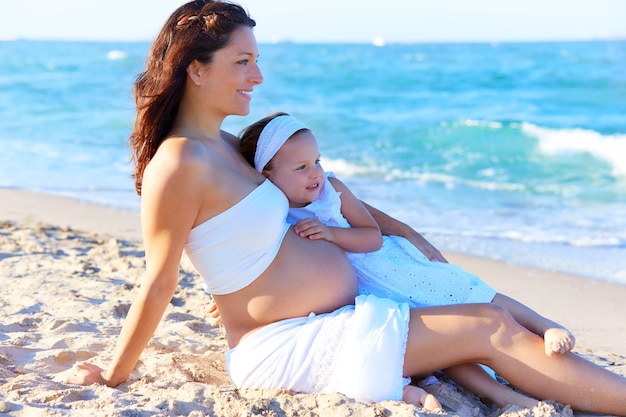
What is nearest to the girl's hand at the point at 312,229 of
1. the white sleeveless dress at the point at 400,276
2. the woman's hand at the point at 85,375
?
the white sleeveless dress at the point at 400,276

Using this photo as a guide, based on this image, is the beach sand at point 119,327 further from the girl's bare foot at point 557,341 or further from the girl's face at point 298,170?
the girl's face at point 298,170

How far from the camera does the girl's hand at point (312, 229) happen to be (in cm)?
304

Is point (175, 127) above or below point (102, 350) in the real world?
above

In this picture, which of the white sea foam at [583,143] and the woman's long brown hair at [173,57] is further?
the white sea foam at [583,143]

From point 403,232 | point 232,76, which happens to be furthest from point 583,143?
point 232,76

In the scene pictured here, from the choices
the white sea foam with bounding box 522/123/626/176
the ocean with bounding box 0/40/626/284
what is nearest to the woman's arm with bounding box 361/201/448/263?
the ocean with bounding box 0/40/626/284

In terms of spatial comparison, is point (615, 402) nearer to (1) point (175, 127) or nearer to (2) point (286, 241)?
(2) point (286, 241)

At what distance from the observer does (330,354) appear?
2.92 metres

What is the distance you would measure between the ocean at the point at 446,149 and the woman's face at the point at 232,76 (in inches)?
149

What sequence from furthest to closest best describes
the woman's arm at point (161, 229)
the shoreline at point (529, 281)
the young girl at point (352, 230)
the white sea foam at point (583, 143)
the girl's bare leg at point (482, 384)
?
the white sea foam at point (583, 143) → the shoreline at point (529, 281) → the young girl at point (352, 230) → the girl's bare leg at point (482, 384) → the woman's arm at point (161, 229)

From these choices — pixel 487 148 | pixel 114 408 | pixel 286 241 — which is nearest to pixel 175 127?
pixel 286 241

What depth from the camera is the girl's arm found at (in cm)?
306

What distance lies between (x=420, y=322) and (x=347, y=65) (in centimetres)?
3328

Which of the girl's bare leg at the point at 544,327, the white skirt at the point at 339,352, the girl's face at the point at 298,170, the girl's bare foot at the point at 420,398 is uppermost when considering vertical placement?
the girl's face at the point at 298,170
